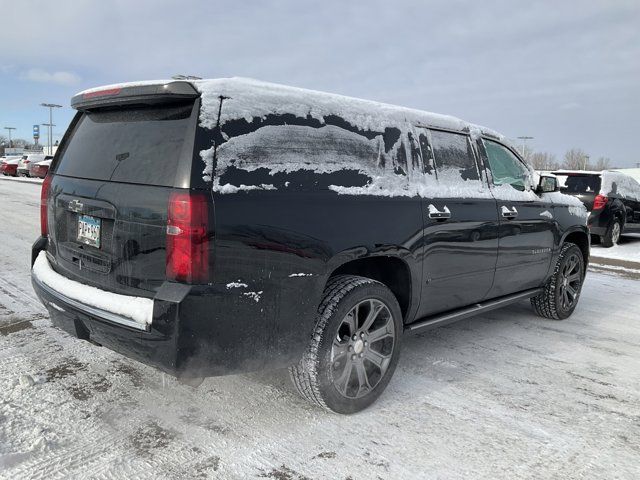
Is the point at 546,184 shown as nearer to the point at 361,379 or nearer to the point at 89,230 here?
the point at 361,379

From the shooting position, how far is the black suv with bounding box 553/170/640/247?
10.7 m

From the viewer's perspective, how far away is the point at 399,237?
322 centimetres

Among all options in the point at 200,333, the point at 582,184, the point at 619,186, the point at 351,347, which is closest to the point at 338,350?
the point at 351,347

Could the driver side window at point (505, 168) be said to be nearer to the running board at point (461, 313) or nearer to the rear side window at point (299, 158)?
the running board at point (461, 313)

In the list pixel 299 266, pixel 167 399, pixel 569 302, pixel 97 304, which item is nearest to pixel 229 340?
pixel 299 266

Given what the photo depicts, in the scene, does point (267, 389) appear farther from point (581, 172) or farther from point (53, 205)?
point (581, 172)

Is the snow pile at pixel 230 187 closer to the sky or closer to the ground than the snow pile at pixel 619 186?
closer to the ground

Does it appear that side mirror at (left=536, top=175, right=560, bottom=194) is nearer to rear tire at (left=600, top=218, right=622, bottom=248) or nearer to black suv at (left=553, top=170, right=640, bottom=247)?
black suv at (left=553, top=170, right=640, bottom=247)

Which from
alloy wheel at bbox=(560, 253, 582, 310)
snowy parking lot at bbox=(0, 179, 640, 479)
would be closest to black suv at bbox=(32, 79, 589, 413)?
snowy parking lot at bbox=(0, 179, 640, 479)

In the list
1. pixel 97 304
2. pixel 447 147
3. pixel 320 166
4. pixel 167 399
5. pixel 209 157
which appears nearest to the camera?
pixel 209 157

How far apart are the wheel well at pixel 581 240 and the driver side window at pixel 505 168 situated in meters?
1.14

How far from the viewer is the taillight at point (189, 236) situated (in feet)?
7.68

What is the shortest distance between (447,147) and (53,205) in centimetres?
272

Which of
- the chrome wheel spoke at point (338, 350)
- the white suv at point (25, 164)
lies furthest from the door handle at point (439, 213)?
the white suv at point (25, 164)
